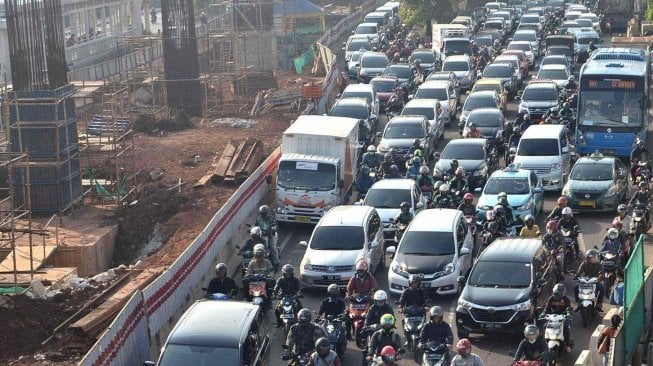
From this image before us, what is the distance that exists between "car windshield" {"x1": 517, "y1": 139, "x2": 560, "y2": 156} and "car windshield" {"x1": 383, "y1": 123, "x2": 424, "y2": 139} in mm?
4030

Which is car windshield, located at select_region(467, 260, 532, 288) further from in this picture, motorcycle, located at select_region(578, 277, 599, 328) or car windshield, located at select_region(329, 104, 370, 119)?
car windshield, located at select_region(329, 104, 370, 119)

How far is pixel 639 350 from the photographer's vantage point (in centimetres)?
2230

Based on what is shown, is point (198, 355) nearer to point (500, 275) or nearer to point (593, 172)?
point (500, 275)

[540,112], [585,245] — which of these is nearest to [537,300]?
[585,245]

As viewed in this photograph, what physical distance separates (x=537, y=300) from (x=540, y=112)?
68.2 feet

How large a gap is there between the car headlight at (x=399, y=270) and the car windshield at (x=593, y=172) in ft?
28.2

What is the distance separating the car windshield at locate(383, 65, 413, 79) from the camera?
170 feet

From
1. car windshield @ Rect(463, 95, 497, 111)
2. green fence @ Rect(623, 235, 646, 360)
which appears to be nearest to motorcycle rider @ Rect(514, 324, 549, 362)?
green fence @ Rect(623, 235, 646, 360)

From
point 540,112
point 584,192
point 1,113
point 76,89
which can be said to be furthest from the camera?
point 540,112

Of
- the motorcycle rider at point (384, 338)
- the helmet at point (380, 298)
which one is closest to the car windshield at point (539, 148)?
the helmet at point (380, 298)

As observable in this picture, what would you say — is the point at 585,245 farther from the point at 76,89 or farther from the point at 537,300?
the point at 76,89

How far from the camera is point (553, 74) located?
49.8 meters

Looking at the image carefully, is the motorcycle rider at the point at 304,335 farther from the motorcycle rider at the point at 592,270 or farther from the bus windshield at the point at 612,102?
the bus windshield at the point at 612,102

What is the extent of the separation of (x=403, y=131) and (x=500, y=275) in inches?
603
